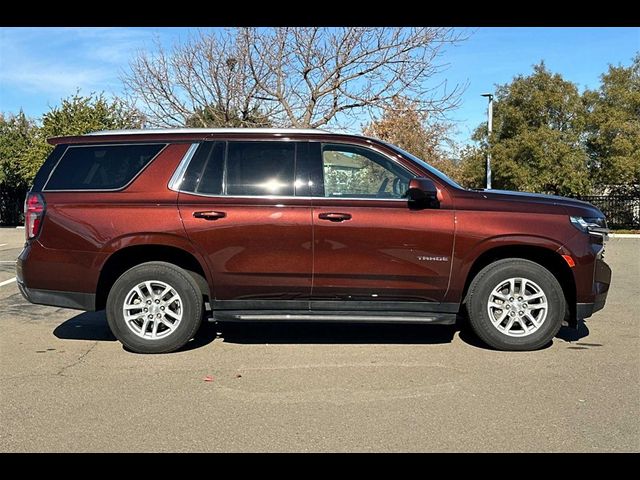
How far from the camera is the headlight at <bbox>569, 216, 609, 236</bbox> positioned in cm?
533

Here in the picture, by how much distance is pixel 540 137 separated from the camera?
21594 millimetres

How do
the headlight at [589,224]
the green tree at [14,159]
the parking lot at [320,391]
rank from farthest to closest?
the green tree at [14,159]
the headlight at [589,224]
the parking lot at [320,391]

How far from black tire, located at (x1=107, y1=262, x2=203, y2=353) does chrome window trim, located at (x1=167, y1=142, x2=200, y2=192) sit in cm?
77

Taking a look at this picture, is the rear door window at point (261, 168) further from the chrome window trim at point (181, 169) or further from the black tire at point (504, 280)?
the black tire at point (504, 280)

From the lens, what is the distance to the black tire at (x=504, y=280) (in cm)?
534

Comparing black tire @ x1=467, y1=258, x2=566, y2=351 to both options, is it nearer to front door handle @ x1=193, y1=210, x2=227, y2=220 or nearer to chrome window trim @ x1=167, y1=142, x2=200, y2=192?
front door handle @ x1=193, y1=210, x2=227, y2=220

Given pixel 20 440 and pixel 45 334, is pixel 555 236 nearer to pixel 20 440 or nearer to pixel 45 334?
pixel 20 440

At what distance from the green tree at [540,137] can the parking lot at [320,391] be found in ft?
53.3

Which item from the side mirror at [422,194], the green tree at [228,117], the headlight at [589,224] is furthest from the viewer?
the green tree at [228,117]

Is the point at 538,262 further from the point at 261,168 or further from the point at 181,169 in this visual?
the point at 181,169

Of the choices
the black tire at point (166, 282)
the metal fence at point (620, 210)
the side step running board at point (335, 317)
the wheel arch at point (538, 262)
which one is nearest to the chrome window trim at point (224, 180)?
the black tire at point (166, 282)

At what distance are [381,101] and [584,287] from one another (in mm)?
9961

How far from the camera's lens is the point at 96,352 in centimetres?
550
